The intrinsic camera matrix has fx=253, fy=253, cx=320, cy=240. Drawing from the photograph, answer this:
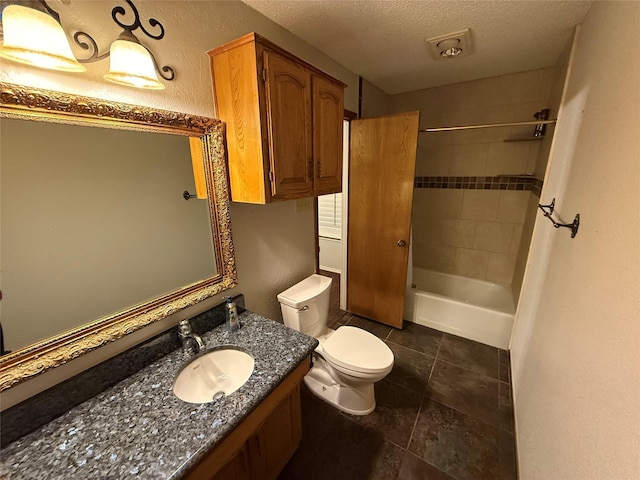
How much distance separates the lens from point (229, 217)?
→ 124 centimetres

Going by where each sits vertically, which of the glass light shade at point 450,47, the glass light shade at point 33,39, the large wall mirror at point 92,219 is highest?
the glass light shade at point 450,47

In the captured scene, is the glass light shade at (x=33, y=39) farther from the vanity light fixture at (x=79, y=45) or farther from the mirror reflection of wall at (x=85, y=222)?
the mirror reflection of wall at (x=85, y=222)

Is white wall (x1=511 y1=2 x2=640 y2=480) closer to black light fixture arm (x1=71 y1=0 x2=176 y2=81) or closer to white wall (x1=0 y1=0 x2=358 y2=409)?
white wall (x1=0 y1=0 x2=358 y2=409)

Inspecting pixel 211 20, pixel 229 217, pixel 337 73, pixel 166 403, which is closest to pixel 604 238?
pixel 229 217

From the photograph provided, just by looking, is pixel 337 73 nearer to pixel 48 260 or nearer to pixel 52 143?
pixel 52 143

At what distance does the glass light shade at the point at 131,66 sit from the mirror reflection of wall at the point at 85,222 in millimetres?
170

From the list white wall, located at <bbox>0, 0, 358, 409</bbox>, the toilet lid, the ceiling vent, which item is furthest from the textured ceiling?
the toilet lid

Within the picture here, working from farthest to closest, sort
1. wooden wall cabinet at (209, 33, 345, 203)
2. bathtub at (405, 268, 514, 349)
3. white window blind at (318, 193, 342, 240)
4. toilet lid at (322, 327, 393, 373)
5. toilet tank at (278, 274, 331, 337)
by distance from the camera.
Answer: white window blind at (318, 193, 342, 240), bathtub at (405, 268, 514, 349), toilet tank at (278, 274, 331, 337), toilet lid at (322, 327, 393, 373), wooden wall cabinet at (209, 33, 345, 203)

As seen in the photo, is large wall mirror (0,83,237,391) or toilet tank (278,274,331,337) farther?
toilet tank (278,274,331,337)

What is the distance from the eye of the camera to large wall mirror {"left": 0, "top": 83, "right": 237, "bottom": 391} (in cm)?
73

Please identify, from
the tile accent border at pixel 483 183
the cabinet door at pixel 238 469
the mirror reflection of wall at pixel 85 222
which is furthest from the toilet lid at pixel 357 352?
the tile accent border at pixel 483 183

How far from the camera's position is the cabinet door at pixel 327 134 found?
1323mm

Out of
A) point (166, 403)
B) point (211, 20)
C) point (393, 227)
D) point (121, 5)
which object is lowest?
point (166, 403)

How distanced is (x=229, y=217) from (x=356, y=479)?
1.45 metres
